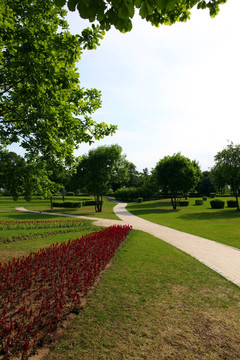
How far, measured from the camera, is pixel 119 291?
5.45 m

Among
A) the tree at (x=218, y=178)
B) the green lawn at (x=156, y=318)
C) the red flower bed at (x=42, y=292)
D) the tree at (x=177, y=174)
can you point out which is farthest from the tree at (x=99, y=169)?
the green lawn at (x=156, y=318)

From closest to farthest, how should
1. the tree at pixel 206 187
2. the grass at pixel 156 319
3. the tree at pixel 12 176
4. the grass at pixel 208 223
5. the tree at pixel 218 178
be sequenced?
→ the grass at pixel 156 319 < the tree at pixel 12 176 < the grass at pixel 208 223 < the tree at pixel 218 178 < the tree at pixel 206 187

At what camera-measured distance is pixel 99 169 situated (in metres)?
31.4

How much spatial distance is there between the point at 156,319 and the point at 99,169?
2778 cm

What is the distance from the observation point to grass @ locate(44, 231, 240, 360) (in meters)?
3.34

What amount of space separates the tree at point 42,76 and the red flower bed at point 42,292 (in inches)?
149

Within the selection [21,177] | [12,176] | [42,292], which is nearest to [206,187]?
[21,177]

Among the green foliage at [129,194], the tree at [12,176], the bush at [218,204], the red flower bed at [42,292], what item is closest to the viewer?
the red flower bed at [42,292]

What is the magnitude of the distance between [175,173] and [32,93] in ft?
106

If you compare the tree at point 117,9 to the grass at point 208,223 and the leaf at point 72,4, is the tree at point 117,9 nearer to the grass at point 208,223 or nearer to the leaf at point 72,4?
the leaf at point 72,4

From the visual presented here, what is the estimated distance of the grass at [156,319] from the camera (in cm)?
334

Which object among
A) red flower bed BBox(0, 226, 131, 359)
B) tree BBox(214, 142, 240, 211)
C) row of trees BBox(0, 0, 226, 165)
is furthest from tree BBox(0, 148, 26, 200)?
tree BBox(214, 142, 240, 211)

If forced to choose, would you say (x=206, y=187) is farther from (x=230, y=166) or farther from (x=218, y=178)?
(x=230, y=166)

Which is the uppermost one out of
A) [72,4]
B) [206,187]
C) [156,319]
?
[72,4]
